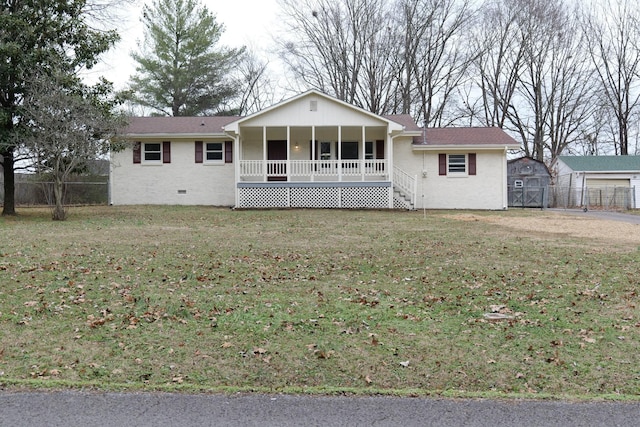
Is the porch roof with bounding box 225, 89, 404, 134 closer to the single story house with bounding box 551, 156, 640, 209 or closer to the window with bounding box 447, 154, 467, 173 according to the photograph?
the window with bounding box 447, 154, 467, 173

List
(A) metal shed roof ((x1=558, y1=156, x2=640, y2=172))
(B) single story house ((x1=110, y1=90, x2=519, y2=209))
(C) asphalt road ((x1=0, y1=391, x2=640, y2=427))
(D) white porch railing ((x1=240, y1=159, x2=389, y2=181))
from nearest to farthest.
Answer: (C) asphalt road ((x1=0, y1=391, x2=640, y2=427)) < (D) white porch railing ((x1=240, y1=159, x2=389, y2=181)) < (B) single story house ((x1=110, y1=90, x2=519, y2=209)) < (A) metal shed roof ((x1=558, y1=156, x2=640, y2=172))

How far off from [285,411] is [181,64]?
3338 cm

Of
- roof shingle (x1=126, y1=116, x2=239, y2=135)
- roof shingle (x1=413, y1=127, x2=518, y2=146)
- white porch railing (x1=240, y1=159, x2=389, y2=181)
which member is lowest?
white porch railing (x1=240, y1=159, x2=389, y2=181)

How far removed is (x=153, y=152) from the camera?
2262cm

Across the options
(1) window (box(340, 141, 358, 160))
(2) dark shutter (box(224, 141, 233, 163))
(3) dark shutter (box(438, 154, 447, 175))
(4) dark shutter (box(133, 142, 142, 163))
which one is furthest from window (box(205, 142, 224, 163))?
(3) dark shutter (box(438, 154, 447, 175))

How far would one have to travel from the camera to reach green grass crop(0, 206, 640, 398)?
3.94 metres

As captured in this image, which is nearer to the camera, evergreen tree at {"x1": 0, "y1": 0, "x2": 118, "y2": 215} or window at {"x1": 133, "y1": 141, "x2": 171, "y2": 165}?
evergreen tree at {"x1": 0, "y1": 0, "x2": 118, "y2": 215}

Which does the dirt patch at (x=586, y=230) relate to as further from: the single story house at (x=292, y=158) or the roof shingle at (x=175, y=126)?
the roof shingle at (x=175, y=126)

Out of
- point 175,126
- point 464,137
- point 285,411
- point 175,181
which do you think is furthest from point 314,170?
point 285,411

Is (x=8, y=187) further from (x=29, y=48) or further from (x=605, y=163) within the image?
(x=605, y=163)

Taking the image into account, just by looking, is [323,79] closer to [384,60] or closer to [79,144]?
[384,60]

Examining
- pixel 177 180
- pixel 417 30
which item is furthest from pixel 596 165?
pixel 177 180

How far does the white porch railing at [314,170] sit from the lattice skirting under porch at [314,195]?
454 mm

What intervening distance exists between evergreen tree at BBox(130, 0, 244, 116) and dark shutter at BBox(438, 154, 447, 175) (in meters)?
17.6
